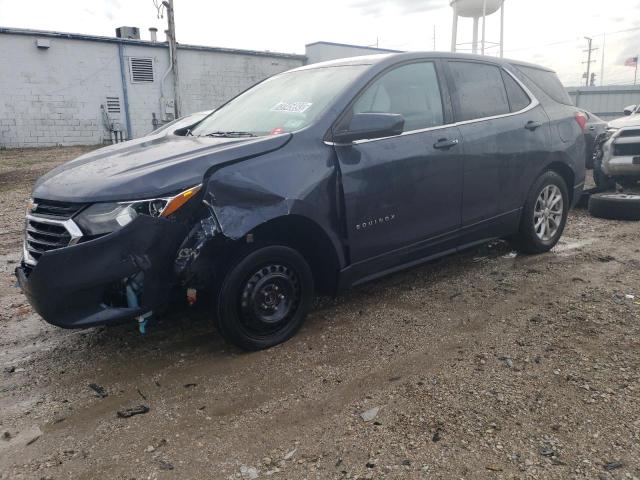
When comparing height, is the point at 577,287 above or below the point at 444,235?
below

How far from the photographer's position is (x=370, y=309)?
13.0 ft

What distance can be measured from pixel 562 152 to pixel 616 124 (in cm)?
502

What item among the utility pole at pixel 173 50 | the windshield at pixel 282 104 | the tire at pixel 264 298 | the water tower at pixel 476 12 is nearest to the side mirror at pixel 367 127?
the windshield at pixel 282 104

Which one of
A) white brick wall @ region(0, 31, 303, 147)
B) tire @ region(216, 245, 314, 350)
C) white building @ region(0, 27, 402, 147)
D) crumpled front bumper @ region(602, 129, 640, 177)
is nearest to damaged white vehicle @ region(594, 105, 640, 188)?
crumpled front bumper @ region(602, 129, 640, 177)

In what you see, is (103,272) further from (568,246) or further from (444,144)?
(568,246)

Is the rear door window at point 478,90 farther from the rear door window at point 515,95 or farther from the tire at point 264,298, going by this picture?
the tire at point 264,298

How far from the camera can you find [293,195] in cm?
314

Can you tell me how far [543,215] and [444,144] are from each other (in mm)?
1716

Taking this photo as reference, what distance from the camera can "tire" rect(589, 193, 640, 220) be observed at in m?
6.48

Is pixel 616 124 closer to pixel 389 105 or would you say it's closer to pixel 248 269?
pixel 389 105

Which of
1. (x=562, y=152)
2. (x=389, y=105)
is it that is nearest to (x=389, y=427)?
(x=389, y=105)

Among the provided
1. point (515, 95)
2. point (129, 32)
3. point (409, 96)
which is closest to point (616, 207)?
point (515, 95)

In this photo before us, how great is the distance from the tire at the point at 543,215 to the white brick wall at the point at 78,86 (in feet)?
61.6

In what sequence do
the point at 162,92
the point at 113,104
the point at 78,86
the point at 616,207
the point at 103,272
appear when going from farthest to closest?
the point at 162,92, the point at 113,104, the point at 78,86, the point at 616,207, the point at 103,272
